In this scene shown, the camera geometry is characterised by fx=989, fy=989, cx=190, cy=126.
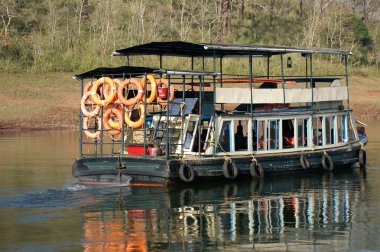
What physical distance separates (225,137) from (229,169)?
1.31 metres

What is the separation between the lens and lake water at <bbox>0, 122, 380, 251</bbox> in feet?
62.2

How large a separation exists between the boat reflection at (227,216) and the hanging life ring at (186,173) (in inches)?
11.7

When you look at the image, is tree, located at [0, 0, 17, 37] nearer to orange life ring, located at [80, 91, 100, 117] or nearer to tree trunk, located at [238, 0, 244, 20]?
tree trunk, located at [238, 0, 244, 20]

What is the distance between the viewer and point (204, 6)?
64188 millimetres

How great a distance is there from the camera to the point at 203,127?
2792cm

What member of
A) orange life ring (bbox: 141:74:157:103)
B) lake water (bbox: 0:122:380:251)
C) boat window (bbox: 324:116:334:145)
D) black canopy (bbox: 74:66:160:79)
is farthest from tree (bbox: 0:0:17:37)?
orange life ring (bbox: 141:74:157:103)

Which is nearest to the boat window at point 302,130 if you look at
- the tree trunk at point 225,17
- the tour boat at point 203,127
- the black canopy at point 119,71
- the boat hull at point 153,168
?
the tour boat at point 203,127

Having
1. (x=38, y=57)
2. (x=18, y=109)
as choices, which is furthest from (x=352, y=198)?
(x=38, y=57)

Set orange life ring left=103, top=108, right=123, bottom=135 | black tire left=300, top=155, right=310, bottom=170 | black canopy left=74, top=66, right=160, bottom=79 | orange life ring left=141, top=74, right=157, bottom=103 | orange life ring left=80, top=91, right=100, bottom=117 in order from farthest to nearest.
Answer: black tire left=300, top=155, right=310, bottom=170
orange life ring left=80, top=91, right=100, bottom=117
orange life ring left=103, top=108, right=123, bottom=135
orange life ring left=141, top=74, right=157, bottom=103
black canopy left=74, top=66, right=160, bottom=79

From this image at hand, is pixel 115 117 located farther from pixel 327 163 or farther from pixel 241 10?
pixel 241 10

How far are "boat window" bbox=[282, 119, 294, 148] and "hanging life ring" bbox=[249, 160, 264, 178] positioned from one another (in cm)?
238

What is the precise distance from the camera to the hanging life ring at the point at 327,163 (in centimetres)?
2981

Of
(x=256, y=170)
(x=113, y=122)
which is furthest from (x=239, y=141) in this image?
(x=113, y=122)

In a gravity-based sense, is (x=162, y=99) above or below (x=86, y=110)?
above
